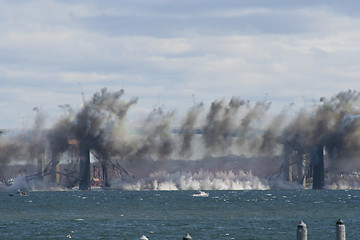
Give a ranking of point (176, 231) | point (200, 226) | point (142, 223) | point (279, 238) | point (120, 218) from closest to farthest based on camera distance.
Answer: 1. point (279, 238)
2. point (176, 231)
3. point (200, 226)
4. point (142, 223)
5. point (120, 218)

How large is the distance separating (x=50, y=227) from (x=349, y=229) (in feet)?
136

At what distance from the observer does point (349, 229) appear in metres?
90.8

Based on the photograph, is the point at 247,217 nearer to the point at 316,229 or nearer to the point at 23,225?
the point at 316,229

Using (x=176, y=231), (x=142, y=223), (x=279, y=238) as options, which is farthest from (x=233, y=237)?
(x=142, y=223)

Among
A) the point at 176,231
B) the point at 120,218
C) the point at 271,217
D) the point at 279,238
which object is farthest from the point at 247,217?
the point at 279,238

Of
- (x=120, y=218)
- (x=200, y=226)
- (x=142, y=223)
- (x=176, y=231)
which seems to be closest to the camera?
(x=176, y=231)

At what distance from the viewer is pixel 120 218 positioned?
114 meters

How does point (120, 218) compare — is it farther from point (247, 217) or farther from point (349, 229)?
point (349, 229)

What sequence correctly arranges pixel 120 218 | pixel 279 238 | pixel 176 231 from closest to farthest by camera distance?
pixel 279 238 < pixel 176 231 < pixel 120 218

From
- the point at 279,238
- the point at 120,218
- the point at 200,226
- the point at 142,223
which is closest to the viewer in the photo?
the point at 279,238

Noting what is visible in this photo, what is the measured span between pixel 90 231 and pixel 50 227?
33.9ft

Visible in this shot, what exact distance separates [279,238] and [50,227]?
35.2 meters

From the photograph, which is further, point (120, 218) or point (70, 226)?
point (120, 218)

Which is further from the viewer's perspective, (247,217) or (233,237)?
(247,217)
